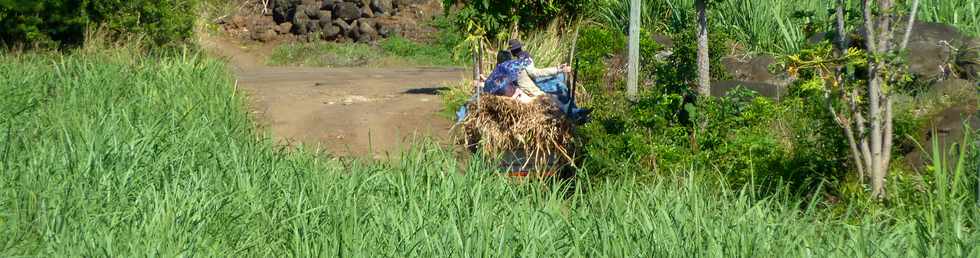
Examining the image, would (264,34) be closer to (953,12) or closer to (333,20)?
(333,20)

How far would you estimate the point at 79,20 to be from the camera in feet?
54.9

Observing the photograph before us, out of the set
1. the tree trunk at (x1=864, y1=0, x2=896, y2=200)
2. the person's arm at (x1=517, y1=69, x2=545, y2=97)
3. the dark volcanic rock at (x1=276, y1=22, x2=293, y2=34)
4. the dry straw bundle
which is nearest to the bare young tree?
the tree trunk at (x1=864, y1=0, x2=896, y2=200)

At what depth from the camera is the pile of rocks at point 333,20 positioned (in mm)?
29672

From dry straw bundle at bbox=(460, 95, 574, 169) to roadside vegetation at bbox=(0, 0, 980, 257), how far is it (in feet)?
1.10

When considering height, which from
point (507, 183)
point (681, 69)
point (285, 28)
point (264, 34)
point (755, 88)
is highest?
point (681, 69)

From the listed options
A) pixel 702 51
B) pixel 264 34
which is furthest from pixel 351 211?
pixel 264 34

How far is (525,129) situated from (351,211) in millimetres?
4255

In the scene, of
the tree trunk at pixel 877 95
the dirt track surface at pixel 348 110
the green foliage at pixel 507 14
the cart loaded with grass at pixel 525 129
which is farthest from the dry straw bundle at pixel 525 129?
the green foliage at pixel 507 14

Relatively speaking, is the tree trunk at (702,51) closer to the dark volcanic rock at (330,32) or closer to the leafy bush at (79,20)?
the leafy bush at (79,20)

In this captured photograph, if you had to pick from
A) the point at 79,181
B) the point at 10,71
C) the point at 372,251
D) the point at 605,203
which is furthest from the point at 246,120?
the point at 372,251

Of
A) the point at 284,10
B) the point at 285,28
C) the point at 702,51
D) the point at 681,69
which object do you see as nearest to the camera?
the point at 702,51

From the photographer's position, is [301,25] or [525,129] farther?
[301,25]

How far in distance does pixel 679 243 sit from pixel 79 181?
127 inches

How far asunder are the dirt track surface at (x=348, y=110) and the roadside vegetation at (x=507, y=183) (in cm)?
89
